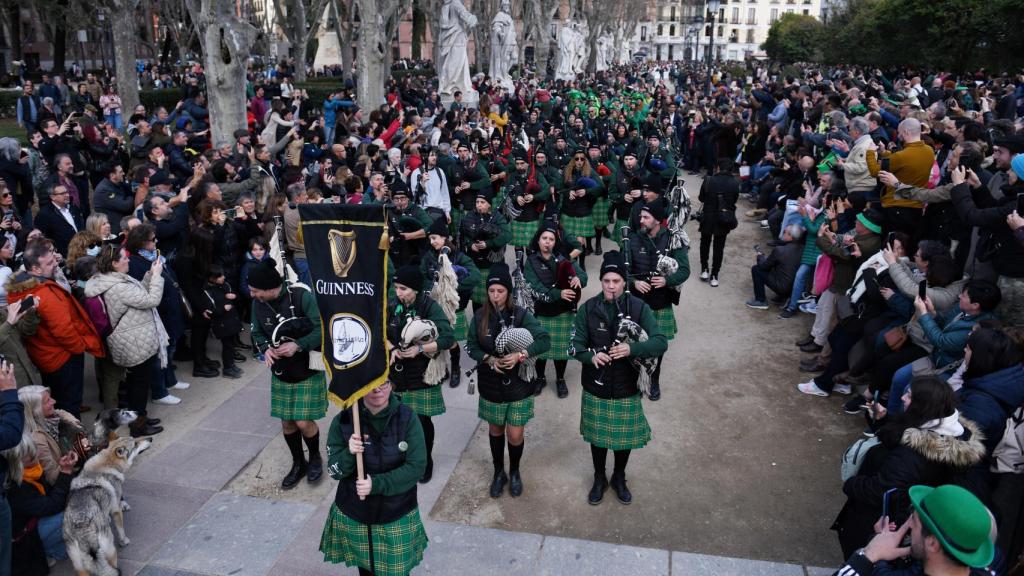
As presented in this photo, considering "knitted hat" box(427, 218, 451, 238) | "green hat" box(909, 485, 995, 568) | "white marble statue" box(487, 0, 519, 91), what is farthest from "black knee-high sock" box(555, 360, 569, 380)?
"white marble statue" box(487, 0, 519, 91)

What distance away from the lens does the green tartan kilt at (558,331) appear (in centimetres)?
722

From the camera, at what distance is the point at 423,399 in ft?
17.8

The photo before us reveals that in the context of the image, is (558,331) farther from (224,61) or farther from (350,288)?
(224,61)

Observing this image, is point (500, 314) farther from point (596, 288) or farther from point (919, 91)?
point (919, 91)

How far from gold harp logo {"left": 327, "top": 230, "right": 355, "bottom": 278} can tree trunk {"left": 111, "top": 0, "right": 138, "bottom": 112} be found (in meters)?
16.7

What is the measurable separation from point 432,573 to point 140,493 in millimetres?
2524

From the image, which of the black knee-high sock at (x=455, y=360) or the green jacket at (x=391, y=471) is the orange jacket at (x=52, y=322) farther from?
the black knee-high sock at (x=455, y=360)

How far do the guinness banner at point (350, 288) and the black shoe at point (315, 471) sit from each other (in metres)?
2.35

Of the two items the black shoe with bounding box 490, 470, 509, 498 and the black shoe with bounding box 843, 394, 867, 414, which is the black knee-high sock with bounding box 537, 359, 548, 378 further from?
the black shoe with bounding box 843, 394, 867, 414

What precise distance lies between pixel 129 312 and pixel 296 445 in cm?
201

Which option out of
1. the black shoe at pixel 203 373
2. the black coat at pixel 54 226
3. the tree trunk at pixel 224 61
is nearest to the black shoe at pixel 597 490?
the black shoe at pixel 203 373

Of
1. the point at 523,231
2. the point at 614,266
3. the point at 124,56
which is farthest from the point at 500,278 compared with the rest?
the point at 124,56

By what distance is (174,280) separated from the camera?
7176 mm

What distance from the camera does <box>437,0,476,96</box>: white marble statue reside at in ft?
63.9
